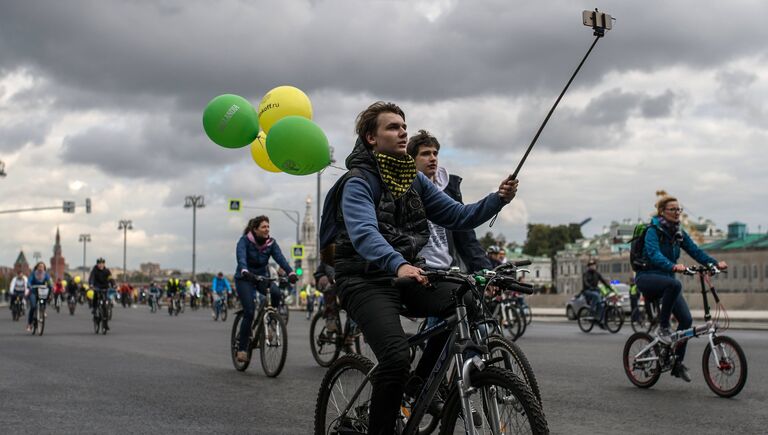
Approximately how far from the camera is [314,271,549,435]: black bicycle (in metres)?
3.96

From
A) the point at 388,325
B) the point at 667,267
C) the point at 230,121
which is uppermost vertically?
the point at 230,121

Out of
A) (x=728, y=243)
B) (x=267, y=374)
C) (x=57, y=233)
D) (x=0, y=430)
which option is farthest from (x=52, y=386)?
(x=57, y=233)

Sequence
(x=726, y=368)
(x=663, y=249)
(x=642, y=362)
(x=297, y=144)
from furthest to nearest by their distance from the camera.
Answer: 1. (x=642, y=362)
2. (x=663, y=249)
3. (x=726, y=368)
4. (x=297, y=144)

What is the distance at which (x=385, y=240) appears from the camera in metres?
4.50

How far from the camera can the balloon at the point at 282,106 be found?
962cm

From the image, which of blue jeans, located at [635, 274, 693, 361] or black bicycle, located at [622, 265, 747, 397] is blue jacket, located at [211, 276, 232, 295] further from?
blue jeans, located at [635, 274, 693, 361]

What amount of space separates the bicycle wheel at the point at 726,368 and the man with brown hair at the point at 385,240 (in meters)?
4.61

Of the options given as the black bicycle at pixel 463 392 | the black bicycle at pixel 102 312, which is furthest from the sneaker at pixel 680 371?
the black bicycle at pixel 102 312

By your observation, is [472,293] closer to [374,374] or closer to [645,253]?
[374,374]

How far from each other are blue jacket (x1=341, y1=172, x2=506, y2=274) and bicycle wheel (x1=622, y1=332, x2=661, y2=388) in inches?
195

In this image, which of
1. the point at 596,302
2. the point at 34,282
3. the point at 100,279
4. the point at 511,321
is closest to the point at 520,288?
the point at 511,321

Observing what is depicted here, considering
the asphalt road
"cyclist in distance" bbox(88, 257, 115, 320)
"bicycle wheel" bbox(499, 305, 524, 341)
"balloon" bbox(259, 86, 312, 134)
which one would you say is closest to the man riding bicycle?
"cyclist in distance" bbox(88, 257, 115, 320)

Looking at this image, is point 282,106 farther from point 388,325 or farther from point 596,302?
point 596,302

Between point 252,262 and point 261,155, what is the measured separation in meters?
2.09
